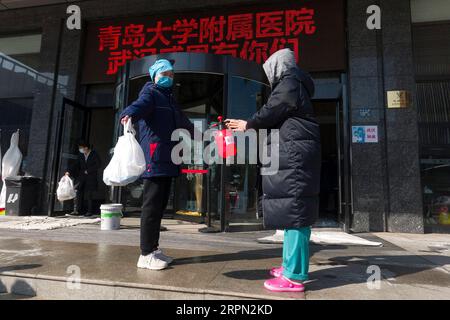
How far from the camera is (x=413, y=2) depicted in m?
6.72

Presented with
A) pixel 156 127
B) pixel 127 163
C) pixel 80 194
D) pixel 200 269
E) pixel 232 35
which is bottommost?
pixel 200 269

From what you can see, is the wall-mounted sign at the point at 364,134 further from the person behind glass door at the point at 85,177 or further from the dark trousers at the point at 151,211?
the person behind glass door at the point at 85,177

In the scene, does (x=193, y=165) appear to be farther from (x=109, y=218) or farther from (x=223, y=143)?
(x=109, y=218)

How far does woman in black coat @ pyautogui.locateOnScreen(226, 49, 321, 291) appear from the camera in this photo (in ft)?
7.63

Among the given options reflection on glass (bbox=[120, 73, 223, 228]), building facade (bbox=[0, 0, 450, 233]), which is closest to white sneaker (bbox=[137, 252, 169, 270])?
building facade (bbox=[0, 0, 450, 233])

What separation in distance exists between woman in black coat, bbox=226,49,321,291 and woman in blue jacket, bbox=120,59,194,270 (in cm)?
87

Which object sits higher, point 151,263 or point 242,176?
point 242,176

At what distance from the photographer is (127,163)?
275 cm

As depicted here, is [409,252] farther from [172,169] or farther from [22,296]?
[22,296]

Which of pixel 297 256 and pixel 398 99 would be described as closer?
pixel 297 256

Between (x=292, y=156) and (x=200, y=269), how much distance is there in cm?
129

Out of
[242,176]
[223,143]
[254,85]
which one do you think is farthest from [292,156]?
[254,85]

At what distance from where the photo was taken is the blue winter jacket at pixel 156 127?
9.21ft
